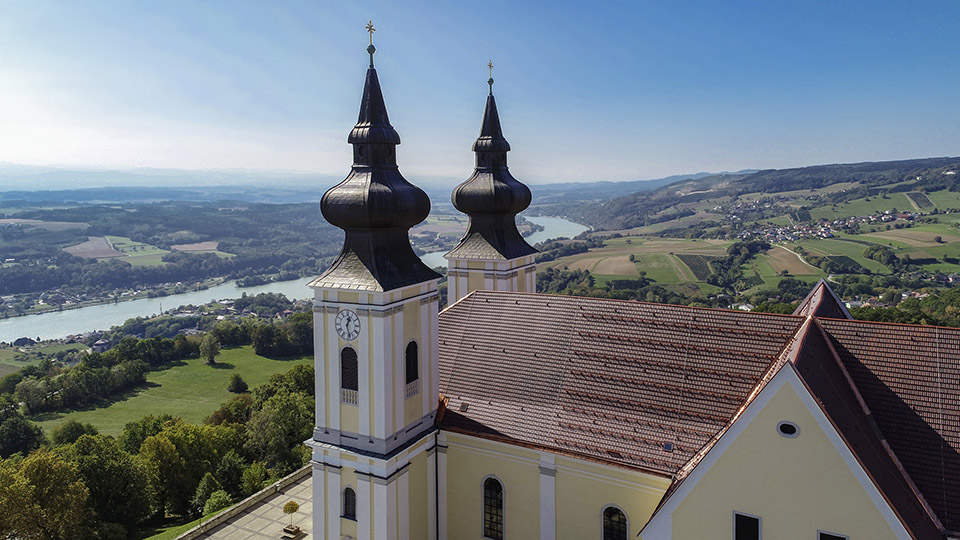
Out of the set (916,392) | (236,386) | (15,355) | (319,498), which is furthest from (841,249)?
(15,355)

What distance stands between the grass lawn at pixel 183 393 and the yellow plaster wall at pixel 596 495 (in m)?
55.0

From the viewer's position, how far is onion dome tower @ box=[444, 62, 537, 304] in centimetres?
2583

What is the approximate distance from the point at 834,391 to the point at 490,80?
18.8m

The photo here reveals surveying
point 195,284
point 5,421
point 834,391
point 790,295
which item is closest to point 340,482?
point 834,391

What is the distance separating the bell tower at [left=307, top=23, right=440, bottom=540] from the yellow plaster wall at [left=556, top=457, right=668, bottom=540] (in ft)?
14.1

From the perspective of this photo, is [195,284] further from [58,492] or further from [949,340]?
[949,340]

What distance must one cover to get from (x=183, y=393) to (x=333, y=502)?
64.2 meters

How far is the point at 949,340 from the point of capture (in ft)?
47.1

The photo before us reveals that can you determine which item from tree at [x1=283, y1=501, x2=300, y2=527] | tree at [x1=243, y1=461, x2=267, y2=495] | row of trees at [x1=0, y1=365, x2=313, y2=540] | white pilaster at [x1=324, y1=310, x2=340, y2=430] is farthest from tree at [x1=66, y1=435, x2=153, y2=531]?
white pilaster at [x1=324, y1=310, x2=340, y2=430]

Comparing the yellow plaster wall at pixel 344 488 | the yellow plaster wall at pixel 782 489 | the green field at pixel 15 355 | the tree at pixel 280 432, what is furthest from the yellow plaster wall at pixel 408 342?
the green field at pixel 15 355

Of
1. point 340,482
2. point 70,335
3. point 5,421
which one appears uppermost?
point 340,482

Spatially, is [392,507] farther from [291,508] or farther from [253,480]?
[253,480]

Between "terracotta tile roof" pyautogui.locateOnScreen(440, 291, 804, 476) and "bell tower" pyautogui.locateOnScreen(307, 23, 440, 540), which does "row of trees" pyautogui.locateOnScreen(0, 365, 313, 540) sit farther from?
"terracotta tile roof" pyautogui.locateOnScreen(440, 291, 804, 476)

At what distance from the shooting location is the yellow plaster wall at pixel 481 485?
1756 centimetres
